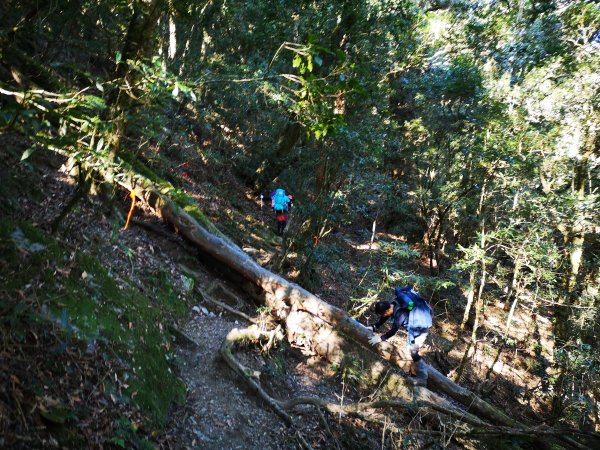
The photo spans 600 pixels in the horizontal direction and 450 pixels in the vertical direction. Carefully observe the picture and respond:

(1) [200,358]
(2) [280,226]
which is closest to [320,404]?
(1) [200,358]

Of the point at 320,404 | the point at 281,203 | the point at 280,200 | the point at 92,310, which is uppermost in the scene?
the point at 280,200

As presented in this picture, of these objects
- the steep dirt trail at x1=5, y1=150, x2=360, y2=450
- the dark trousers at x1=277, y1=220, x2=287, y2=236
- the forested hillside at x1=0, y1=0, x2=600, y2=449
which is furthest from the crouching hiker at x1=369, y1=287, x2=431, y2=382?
the dark trousers at x1=277, y1=220, x2=287, y2=236

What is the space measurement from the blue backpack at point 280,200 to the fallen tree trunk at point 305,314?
4.77m

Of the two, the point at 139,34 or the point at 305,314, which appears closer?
the point at 139,34

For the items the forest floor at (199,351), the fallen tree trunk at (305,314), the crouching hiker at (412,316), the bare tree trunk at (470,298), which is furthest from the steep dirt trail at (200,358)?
the bare tree trunk at (470,298)

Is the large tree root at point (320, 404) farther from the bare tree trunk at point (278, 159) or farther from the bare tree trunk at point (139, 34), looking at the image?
the bare tree trunk at point (278, 159)

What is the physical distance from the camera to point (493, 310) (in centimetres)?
1991

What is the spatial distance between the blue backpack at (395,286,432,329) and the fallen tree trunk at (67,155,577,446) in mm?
1092

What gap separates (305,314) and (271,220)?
814cm

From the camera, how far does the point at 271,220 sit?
16859 mm

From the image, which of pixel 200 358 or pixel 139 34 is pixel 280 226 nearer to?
pixel 200 358

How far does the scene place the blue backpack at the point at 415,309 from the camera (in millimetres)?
7871

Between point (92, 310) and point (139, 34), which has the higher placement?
point (139, 34)

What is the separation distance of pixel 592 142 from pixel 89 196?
14.5m
